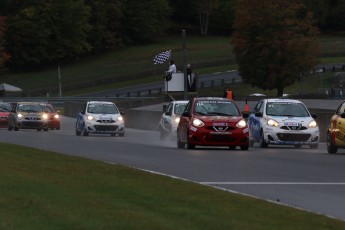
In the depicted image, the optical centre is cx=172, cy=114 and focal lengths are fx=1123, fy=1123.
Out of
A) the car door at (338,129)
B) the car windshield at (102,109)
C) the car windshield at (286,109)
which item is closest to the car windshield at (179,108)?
the car windshield at (286,109)

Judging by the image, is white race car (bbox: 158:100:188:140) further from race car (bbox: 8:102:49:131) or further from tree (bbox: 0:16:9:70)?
tree (bbox: 0:16:9:70)

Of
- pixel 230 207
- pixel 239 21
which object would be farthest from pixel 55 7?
pixel 230 207

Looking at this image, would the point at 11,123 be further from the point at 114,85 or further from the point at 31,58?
the point at 31,58

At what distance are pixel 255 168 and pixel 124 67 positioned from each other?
91718mm

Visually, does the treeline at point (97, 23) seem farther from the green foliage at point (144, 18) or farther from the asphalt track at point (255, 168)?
the asphalt track at point (255, 168)

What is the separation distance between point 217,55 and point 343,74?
33.0 meters

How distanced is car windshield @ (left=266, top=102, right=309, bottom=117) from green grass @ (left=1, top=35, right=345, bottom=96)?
227 ft

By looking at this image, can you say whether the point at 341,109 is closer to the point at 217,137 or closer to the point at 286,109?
the point at 217,137

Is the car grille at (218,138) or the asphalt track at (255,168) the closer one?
the asphalt track at (255,168)

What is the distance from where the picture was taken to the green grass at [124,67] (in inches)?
4176

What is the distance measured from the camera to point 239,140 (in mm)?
30391

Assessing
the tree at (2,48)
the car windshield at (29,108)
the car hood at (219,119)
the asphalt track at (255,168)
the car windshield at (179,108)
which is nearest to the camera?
the asphalt track at (255,168)

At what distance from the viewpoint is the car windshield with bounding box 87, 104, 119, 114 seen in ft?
148

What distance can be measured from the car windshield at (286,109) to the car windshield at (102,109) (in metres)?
12.5
